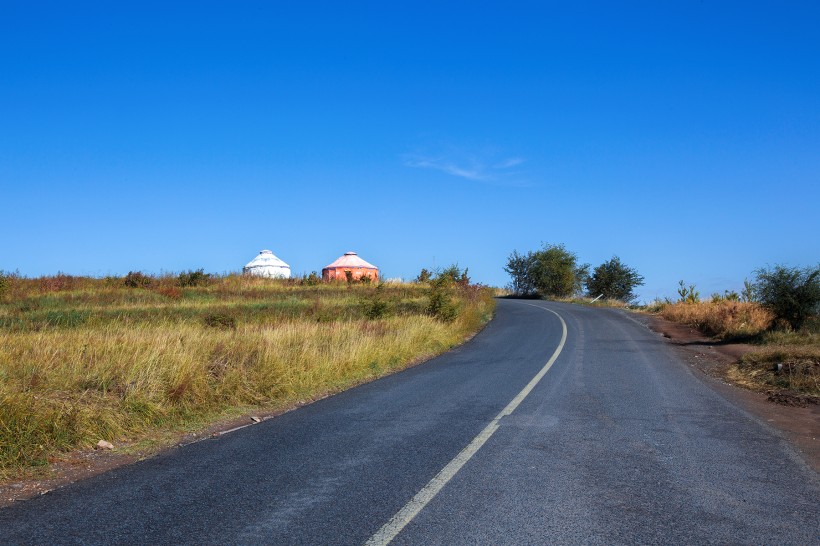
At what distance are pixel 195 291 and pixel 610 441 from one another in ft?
129

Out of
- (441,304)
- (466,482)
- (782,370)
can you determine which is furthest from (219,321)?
(466,482)

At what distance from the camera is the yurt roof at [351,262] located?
70113 millimetres

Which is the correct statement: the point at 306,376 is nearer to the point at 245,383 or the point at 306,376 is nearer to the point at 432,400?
the point at 245,383

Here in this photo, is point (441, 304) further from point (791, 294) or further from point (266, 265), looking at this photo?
point (266, 265)

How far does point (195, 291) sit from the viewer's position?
43312mm

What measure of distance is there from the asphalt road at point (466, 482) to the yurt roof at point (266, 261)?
5472 centimetres

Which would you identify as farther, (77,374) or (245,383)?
(245,383)

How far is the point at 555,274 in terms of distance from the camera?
7262 cm

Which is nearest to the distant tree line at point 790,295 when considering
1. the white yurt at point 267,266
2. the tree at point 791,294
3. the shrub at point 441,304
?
the tree at point 791,294

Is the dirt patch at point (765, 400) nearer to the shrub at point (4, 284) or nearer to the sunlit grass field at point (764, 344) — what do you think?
the sunlit grass field at point (764, 344)

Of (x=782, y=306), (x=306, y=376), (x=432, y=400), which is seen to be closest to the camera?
(x=432, y=400)

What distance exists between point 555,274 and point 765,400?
62.0 metres

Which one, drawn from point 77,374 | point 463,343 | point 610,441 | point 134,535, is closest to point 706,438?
point 610,441

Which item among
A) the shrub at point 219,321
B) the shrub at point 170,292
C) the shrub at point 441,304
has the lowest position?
the shrub at point 219,321
